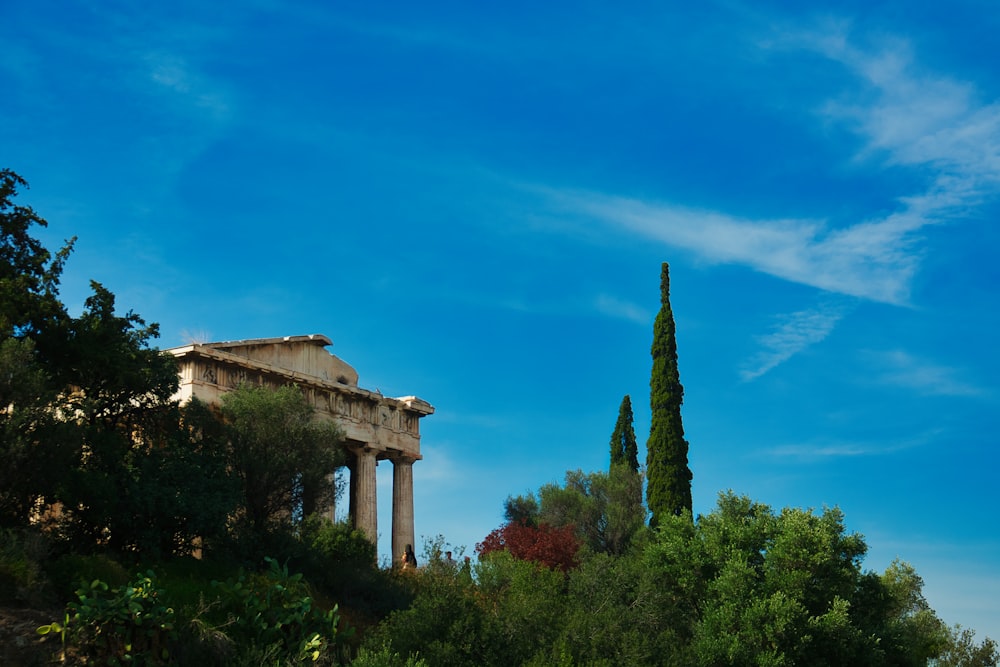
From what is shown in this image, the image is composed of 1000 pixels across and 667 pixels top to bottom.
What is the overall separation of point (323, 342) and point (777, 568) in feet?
64.6

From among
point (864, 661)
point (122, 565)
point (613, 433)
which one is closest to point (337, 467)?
point (122, 565)

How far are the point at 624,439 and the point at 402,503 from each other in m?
16.9

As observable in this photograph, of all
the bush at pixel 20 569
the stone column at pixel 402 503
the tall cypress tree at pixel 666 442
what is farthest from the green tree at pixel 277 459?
the tall cypress tree at pixel 666 442

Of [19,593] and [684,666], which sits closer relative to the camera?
[19,593]

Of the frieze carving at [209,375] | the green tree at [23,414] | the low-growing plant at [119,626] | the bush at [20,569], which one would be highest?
the frieze carving at [209,375]

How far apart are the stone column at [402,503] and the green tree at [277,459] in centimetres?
1231

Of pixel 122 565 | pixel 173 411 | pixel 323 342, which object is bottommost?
pixel 122 565

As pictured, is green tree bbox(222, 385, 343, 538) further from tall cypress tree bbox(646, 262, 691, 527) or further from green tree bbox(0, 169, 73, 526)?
tall cypress tree bbox(646, 262, 691, 527)

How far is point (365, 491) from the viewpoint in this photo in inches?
1847

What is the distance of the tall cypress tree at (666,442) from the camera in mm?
48344

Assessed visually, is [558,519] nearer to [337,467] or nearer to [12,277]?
[337,467]

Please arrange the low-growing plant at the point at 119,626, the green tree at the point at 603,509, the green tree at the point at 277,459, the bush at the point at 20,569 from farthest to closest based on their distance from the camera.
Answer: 1. the green tree at the point at 603,509
2. the green tree at the point at 277,459
3. the bush at the point at 20,569
4. the low-growing plant at the point at 119,626

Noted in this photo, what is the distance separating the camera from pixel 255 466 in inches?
1324

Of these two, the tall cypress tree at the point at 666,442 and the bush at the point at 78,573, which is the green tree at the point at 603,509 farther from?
the bush at the point at 78,573
